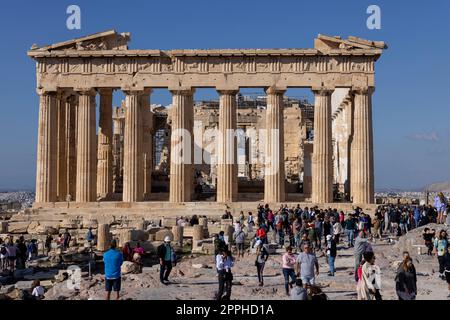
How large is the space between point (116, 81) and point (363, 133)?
16.5 metres

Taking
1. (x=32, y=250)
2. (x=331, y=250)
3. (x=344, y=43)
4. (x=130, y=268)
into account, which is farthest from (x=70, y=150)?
(x=331, y=250)

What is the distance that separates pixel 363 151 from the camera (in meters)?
40.1

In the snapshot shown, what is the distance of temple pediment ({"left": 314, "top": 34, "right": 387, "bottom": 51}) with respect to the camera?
39.5 meters

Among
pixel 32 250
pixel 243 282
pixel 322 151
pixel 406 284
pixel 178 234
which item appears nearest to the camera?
pixel 406 284

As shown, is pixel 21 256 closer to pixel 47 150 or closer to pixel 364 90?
pixel 47 150

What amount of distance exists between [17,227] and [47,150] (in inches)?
302

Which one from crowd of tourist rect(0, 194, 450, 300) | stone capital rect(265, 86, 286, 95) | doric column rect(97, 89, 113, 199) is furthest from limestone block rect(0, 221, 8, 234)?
stone capital rect(265, 86, 286, 95)

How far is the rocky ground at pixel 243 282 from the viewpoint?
16.0 meters

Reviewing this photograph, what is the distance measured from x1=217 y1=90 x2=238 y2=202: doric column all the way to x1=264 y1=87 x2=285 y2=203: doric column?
223cm

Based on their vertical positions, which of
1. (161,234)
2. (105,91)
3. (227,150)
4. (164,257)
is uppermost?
(105,91)

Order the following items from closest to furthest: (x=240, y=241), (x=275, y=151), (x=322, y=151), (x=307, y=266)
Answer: (x=307, y=266) < (x=240, y=241) < (x=322, y=151) < (x=275, y=151)

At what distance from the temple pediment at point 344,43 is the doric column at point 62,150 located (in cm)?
1794

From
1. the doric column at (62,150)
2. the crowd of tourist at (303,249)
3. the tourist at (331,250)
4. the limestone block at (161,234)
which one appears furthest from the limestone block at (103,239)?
the doric column at (62,150)
